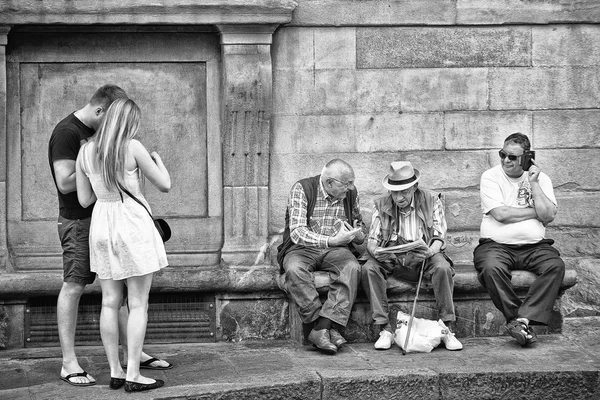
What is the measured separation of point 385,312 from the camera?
7551 mm

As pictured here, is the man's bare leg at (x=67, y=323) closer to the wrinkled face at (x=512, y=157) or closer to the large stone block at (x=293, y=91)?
the large stone block at (x=293, y=91)

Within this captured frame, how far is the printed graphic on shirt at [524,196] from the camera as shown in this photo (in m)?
7.92

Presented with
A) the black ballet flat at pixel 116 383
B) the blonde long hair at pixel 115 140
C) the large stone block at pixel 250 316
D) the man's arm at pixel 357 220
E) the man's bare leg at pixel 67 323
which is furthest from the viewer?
the large stone block at pixel 250 316

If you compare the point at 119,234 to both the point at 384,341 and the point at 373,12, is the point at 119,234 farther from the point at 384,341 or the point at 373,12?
the point at 373,12

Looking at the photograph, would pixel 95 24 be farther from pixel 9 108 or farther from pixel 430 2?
pixel 430 2

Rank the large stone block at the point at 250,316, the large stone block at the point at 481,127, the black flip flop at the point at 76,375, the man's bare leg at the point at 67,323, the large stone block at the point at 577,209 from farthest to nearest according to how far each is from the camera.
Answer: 1. the large stone block at the point at 577,209
2. the large stone block at the point at 481,127
3. the large stone block at the point at 250,316
4. the man's bare leg at the point at 67,323
5. the black flip flop at the point at 76,375

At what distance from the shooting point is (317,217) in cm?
785

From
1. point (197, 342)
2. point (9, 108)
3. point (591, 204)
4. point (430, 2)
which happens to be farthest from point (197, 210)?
point (591, 204)

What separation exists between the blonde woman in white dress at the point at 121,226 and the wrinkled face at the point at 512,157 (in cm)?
280

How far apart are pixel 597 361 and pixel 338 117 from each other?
2800 mm

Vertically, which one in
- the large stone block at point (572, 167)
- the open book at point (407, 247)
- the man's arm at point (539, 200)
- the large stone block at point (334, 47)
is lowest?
the open book at point (407, 247)

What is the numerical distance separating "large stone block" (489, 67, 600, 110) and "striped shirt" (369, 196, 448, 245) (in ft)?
4.11

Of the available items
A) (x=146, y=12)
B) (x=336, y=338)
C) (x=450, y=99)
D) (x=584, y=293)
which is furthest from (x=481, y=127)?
(x=146, y=12)

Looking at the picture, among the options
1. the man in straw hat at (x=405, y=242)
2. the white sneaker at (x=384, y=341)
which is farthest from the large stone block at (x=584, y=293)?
the white sneaker at (x=384, y=341)
